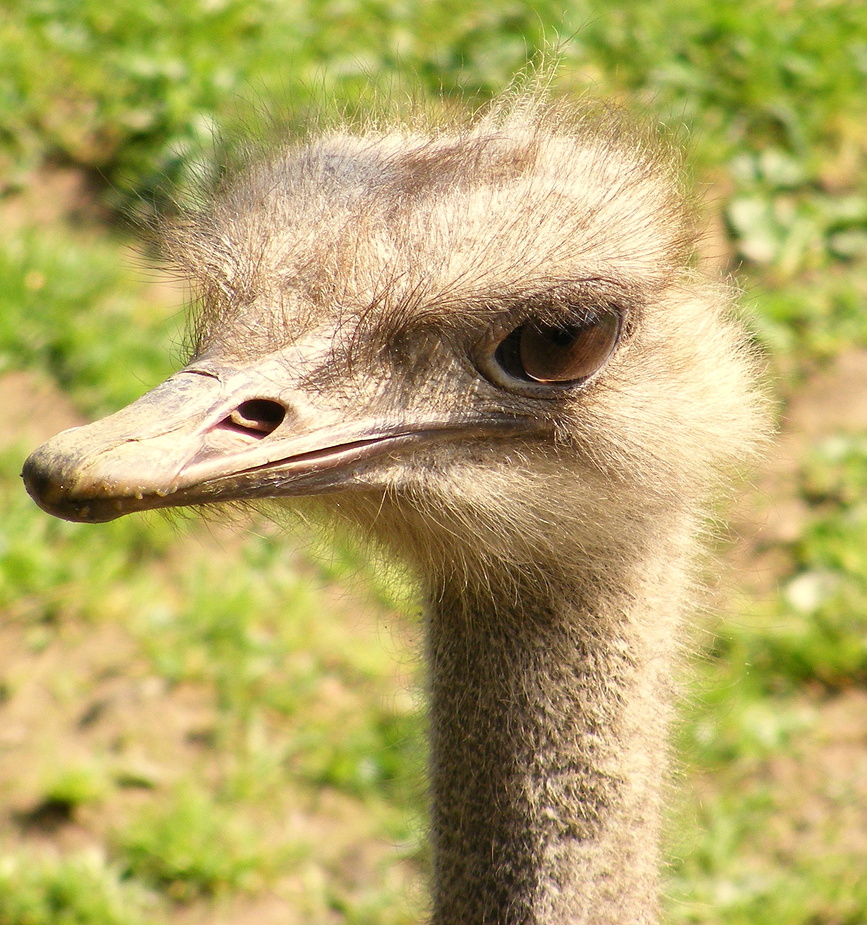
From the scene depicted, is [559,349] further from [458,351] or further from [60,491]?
[60,491]

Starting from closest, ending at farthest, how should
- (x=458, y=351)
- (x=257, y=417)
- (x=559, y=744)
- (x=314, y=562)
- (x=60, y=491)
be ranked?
(x=60, y=491) < (x=257, y=417) < (x=458, y=351) < (x=559, y=744) < (x=314, y=562)

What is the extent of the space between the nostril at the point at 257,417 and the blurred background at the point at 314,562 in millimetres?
485

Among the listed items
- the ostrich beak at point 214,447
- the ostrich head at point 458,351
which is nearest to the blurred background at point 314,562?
the ostrich head at point 458,351

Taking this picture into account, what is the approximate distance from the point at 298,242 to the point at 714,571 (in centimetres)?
78

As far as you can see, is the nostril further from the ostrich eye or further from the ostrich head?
the ostrich eye

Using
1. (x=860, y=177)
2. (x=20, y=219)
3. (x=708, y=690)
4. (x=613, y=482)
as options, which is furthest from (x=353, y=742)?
(x=860, y=177)

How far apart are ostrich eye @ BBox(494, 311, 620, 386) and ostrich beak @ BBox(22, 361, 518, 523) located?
7 cm

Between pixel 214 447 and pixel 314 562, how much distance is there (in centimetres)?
185

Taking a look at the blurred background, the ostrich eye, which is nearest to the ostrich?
the ostrich eye

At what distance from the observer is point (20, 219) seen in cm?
384

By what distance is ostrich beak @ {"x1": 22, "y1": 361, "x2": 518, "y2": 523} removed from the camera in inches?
50.8

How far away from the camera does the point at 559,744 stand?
1.68 m

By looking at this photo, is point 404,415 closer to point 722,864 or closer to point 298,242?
point 298,242

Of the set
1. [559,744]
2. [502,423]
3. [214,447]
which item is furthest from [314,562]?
[214,447]
